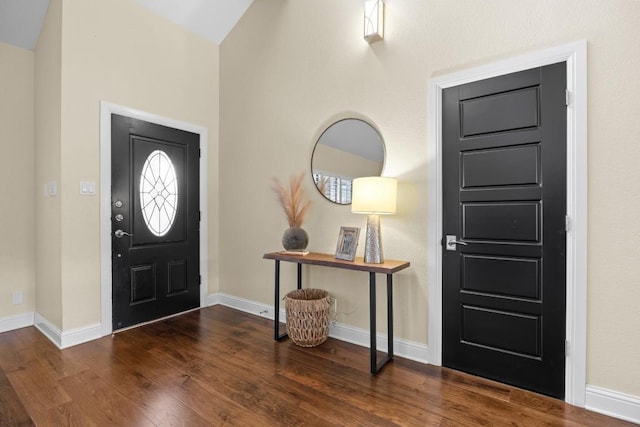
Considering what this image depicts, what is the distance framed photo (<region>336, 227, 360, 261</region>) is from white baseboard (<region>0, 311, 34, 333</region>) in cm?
307

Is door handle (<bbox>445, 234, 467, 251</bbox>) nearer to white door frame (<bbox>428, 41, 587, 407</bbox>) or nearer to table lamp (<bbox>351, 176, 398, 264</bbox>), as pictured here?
table lamp (<bbox>351, 176, 398, 264</bbox>)

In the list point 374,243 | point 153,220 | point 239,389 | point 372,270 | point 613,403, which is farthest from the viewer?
point 153,220

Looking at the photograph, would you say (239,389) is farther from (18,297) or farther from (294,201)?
(18,297)

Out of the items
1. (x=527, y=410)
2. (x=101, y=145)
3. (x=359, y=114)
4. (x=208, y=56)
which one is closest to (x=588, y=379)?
(x=527, y=410)

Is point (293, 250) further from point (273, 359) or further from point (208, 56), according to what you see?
point (208, 56)

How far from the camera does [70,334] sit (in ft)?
8.91

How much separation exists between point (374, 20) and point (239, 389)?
2850mm

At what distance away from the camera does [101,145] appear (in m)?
2.91

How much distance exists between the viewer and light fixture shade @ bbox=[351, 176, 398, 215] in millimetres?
2361

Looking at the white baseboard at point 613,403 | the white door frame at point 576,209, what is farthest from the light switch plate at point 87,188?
the white baseboard at point 613,403

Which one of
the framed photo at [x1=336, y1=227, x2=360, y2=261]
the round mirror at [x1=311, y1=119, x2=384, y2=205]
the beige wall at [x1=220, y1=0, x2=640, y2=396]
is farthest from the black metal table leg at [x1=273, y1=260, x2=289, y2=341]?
the round mirror at [x1=311, y1=119, x2=384, y2=205]

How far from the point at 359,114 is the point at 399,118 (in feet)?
1.21

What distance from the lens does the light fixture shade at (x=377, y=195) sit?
236 centimetres

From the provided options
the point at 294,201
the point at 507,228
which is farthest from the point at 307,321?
the point at 507,228
